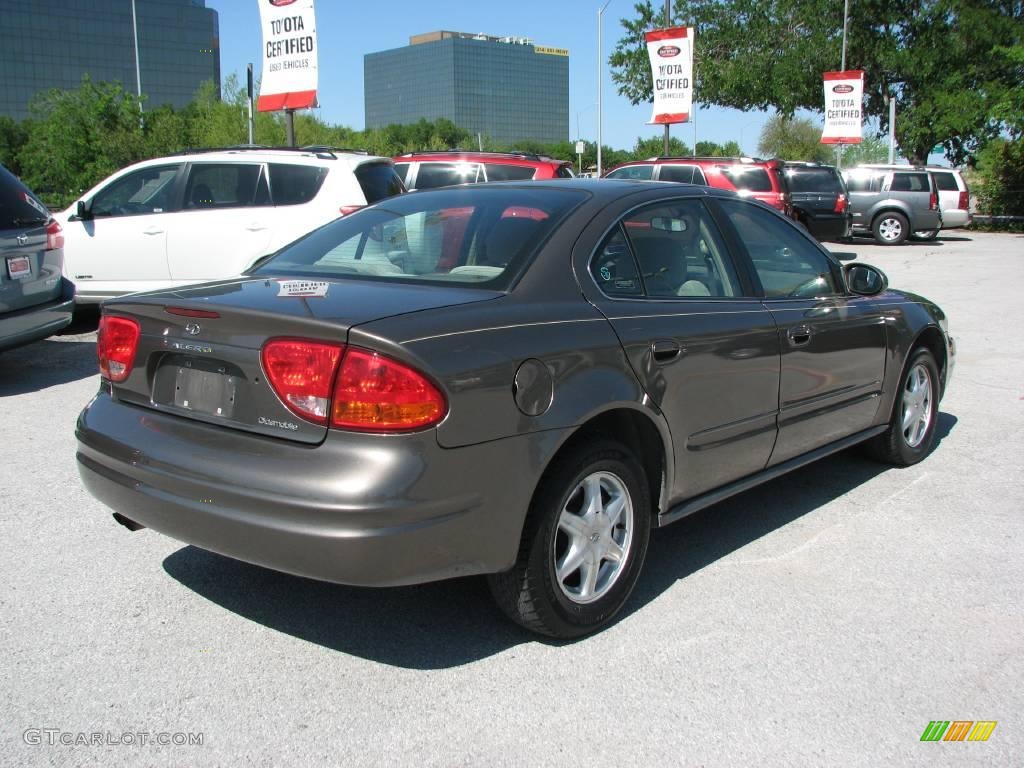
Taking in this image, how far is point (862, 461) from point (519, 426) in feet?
11.2

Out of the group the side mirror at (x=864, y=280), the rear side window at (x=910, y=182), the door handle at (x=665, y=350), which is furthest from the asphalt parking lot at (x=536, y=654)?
the rear side window at (x=910, y=182)

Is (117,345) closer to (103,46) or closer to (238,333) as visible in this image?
(238,333)

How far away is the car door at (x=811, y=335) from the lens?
4340 mm

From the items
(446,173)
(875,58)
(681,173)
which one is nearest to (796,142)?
(875,58)

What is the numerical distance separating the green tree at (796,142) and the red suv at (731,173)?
61852 millimetres

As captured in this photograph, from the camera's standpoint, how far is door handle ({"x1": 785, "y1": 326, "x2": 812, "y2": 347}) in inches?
169

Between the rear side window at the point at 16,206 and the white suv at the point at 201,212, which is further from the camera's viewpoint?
the white suv at the point at 201,212

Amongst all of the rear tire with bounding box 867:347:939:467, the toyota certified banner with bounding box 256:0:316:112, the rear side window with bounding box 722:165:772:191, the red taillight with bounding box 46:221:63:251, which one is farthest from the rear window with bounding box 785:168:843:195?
the red taillight with bounding box 46:221:63:251

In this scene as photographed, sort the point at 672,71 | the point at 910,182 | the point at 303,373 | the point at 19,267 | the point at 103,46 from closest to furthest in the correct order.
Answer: the point at 303,373 < the point at 19,267 < the point at 672,71 < the point at 910,182 < the point at 103,46

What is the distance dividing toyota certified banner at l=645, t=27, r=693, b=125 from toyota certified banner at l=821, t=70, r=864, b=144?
8.98 metres

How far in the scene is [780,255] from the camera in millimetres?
4672

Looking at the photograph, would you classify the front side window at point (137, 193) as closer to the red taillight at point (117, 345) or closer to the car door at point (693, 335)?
the red taillight at point (117, 345)

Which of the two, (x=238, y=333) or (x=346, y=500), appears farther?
(x=238, y=333)

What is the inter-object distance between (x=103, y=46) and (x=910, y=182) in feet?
527
